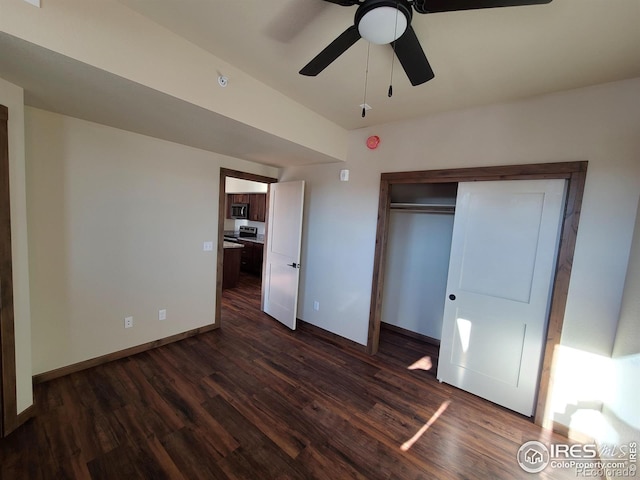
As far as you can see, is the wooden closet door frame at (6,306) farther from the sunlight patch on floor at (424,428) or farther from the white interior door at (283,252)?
the sunlight patch on floor at (424,428)

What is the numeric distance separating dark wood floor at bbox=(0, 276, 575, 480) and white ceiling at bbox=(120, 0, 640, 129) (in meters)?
2.66

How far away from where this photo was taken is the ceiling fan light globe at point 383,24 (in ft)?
3.44

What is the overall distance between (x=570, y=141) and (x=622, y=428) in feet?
6.38

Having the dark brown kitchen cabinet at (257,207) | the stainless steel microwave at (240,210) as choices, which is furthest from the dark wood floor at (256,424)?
the stainless steel microwave at (240,210)

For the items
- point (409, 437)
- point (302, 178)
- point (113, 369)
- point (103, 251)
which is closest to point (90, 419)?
point (113, 369)

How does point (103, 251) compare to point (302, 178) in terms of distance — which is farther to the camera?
point (302, 178)

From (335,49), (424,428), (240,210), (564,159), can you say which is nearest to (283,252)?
(424,428)

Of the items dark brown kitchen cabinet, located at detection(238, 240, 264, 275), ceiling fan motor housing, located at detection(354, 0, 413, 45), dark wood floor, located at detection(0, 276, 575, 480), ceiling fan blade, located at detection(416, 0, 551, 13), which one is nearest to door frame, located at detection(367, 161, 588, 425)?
dark wood floor, located at detection(0, 276, 575, 480)

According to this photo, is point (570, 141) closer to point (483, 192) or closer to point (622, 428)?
point (483, 192)

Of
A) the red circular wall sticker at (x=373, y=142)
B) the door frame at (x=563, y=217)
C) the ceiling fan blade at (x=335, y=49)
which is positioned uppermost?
the red circular wall sticker at (x=373, y=142)

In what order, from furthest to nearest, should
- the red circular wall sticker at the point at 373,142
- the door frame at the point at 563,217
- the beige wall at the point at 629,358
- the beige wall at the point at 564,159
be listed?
the red circular wall sticker at the point at 373,142
the door frame at the point at 563,217
the beige wall at the point at 564,159
the beige wall at the point at 629,358

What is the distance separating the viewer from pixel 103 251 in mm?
2385

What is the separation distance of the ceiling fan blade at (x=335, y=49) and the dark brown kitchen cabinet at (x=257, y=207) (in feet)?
16.3

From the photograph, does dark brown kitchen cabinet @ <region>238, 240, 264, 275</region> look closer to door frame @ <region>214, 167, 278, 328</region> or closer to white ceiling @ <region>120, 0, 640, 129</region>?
door frame @ <region>214, 167, 278, 328</region>
